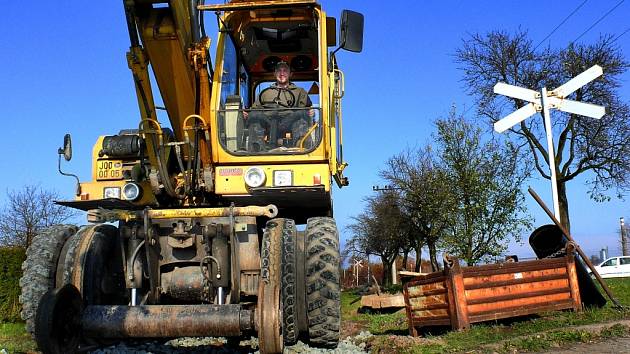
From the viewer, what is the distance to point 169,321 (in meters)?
4.89

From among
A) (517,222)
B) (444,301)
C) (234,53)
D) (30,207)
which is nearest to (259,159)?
(234,53)

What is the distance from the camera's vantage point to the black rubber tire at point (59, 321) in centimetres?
469

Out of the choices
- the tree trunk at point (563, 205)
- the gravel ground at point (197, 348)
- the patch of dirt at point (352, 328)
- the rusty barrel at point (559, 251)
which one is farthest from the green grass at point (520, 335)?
the tree trunk at point (563, 205)

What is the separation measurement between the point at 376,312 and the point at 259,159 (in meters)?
12.6

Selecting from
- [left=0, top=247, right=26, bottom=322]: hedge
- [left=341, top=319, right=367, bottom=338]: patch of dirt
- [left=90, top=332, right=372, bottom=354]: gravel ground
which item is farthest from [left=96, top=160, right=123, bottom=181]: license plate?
[left=0, top=247, right=26, bottom=322]: hedge

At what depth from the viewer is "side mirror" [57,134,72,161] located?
689 centimetres

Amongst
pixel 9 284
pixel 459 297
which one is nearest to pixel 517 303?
pixel 459 297

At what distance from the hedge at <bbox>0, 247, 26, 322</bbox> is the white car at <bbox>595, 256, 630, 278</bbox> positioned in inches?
1272

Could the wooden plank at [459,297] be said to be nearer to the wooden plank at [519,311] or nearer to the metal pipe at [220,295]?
the wooden plank at [519,311]

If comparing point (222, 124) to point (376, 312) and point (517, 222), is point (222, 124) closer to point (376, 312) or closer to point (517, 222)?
point (376, 312)

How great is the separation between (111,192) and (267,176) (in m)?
1.93

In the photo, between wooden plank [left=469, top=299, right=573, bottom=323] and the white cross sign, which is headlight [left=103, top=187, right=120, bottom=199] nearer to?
wooden plank [left=469, top=299, right=573, bottom=323]

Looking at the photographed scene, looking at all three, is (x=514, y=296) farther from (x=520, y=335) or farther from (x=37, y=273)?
(x=37, y=273)

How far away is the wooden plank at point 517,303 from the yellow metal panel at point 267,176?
15.2 feet
